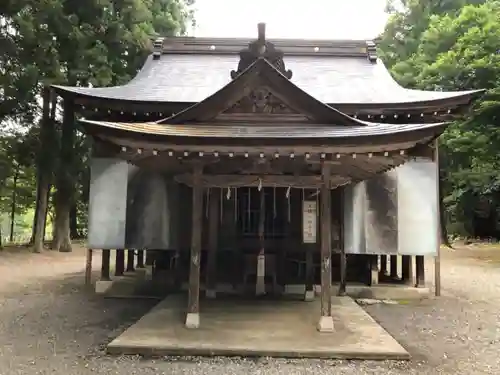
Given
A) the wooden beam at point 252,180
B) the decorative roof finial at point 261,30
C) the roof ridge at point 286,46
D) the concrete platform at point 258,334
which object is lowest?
the concrete platform at point 258,334

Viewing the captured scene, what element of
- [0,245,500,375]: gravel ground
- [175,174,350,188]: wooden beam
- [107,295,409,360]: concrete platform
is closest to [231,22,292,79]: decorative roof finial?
[175,174,350,188]: wooden beam

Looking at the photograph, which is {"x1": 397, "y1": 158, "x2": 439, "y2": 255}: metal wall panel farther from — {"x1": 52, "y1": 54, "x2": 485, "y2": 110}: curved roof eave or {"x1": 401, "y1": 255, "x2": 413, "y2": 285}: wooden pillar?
{"x1": 52, "y1": 54, "x2": 485, "y2": 110}: curved roof eave

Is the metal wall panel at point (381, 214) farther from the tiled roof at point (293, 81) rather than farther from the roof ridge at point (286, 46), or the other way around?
the roof ridge at point (286, 46)

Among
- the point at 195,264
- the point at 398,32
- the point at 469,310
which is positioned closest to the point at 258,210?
the point at 195,264

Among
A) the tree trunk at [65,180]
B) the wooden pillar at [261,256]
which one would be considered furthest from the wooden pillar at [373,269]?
the tree trunk at [65,180]

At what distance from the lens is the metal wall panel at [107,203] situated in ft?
32.2

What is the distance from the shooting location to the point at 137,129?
21.9ft

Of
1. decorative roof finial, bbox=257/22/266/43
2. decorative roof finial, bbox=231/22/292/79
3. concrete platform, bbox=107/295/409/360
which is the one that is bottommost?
concrete platform, bbox=107/295/409/360

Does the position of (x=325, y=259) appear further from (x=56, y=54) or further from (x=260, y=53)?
(x=56, y=54)

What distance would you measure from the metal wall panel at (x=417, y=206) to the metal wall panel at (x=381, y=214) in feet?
0.44

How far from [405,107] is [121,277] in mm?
7139

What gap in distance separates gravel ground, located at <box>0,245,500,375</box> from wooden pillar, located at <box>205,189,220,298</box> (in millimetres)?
1273

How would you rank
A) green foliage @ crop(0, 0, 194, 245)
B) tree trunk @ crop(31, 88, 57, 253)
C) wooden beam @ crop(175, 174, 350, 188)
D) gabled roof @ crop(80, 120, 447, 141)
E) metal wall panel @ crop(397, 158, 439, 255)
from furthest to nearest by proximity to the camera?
tree trunk @ crop(31, 88, 57, 253)
green foliage @ crop(0, 0, 194, 245)
metal wall panel @ crop(397, 158, 439, 255)
wooden beam @ crop(175, 174, 350, 188)
gabled roof @ crop(80, 120, 447, 141)

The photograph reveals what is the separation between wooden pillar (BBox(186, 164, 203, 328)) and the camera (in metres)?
6.88
